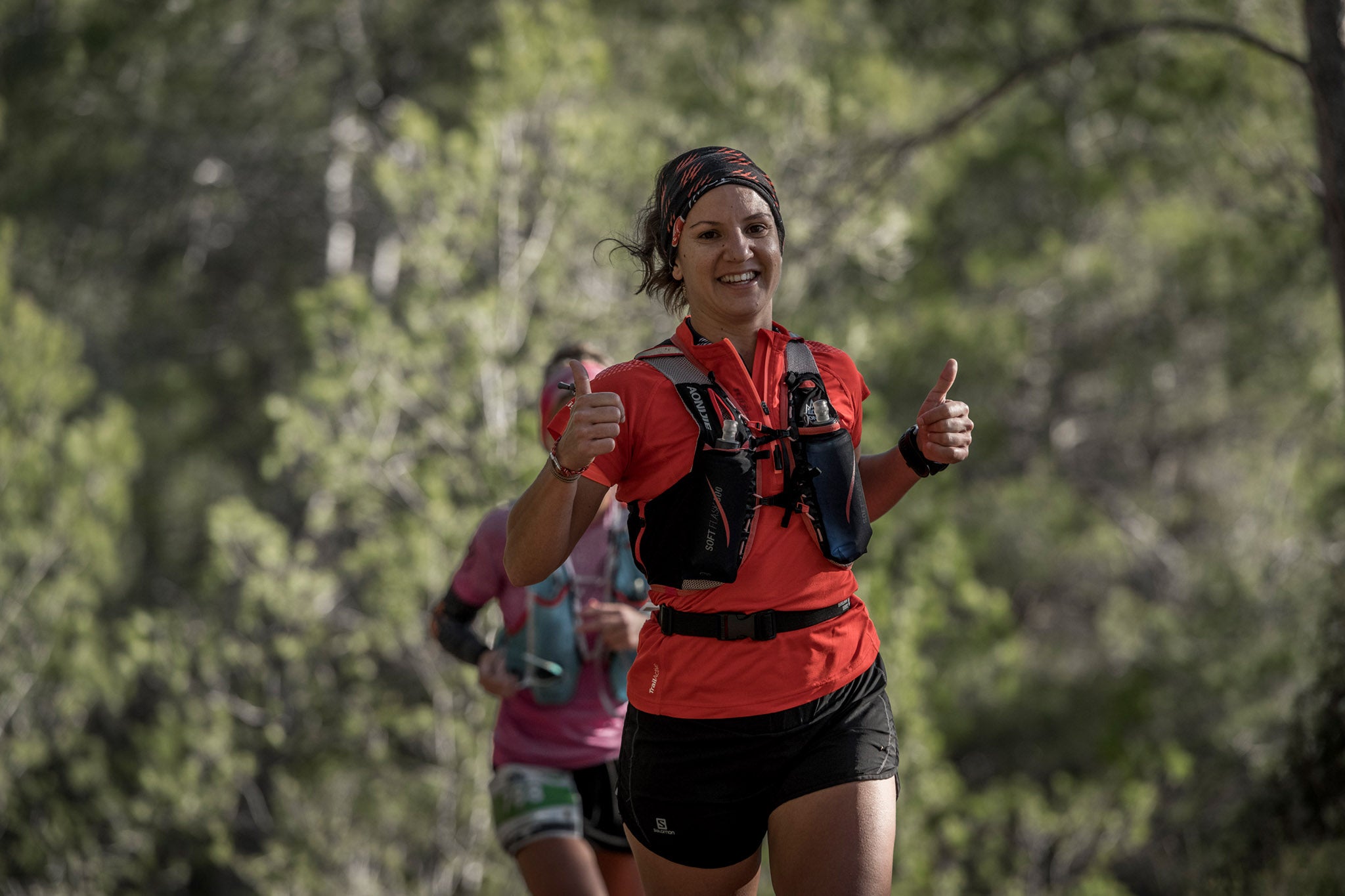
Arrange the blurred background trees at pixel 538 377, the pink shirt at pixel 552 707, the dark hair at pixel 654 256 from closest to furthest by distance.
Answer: the dark hair at pixel 654 256
the pink shirt at pixel 552 707
the blurred background trees at pixel 538 377

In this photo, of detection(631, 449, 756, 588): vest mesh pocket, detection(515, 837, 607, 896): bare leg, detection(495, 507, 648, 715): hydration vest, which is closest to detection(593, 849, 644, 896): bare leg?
Answer: detection(515, 837, 607, 896): bare leg

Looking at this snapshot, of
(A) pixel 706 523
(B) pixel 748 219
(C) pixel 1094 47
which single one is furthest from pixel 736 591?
(C) pixel 1094 47

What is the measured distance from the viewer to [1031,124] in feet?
50.9

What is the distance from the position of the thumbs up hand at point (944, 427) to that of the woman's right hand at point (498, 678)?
4.05 feet

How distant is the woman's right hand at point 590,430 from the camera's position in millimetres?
1984

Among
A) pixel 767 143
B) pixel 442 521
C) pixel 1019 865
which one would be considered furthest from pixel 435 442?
pixel 1019 865

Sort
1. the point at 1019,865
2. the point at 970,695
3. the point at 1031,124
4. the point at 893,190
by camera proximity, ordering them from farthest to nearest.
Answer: the point at 1031,124 < the point at 970,695 < the point at 893,190 < the point at 1019,865

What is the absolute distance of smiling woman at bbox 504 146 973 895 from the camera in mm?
2111

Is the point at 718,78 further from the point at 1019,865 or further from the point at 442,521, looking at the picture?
the point at 1019,865

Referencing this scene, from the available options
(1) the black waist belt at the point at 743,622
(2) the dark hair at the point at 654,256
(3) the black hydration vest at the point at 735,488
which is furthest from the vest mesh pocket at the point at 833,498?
(2) the dark hair at the point at 654,256

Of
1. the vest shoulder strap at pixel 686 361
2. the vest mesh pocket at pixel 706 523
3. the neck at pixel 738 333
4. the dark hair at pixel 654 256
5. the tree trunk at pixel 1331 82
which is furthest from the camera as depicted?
the tree trunk at pixel 1331 82

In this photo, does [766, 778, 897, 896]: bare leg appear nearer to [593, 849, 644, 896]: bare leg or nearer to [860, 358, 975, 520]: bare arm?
[860, 358, 975, 520]: bare arm

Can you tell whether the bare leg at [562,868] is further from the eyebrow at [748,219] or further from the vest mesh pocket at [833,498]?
the eyebrow at [748,219]

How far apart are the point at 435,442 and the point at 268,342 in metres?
8.86
